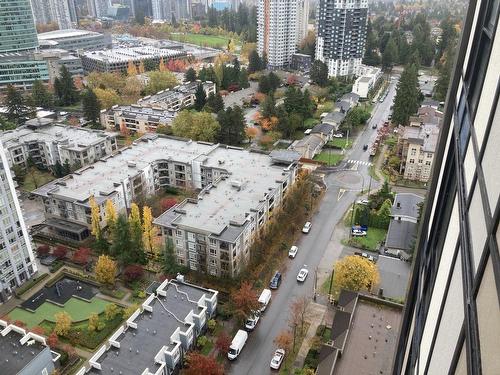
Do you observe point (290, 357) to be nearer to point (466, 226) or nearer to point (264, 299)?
point (264, 299)

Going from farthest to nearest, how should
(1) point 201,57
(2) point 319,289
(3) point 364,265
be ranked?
(1) point 201,57, (2) point 319,289, (3) point 364,265

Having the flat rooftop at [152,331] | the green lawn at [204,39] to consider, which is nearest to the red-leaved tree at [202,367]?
the flat rooftop at [152,331]

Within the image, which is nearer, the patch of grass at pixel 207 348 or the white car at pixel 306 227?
the patch of grass at pixel 207 348

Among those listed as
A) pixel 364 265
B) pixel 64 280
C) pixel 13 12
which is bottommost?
pixel 64 280

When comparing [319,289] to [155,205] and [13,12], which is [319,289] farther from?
[13,12]

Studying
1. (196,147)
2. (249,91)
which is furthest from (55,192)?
(249,91)

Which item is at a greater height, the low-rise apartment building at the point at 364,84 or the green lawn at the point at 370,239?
Result: the low-rise apartment building at the point at 364,84

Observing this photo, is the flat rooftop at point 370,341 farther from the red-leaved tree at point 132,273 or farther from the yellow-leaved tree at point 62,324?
the yellow-leaved tree at point 62,324
